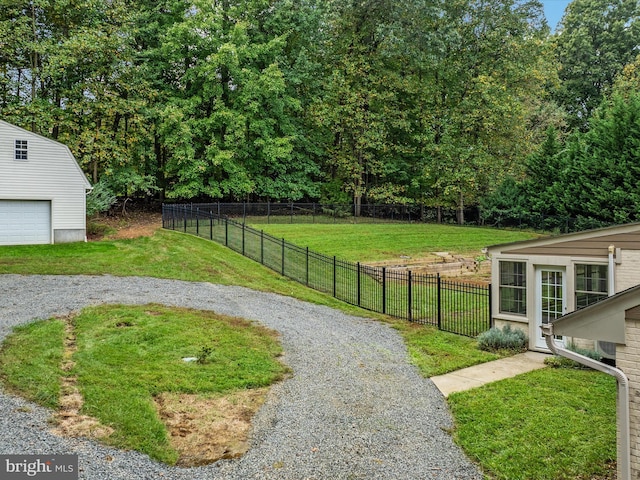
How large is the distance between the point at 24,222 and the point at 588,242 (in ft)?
72.4

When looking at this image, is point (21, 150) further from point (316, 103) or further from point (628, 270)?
point (628, 270)

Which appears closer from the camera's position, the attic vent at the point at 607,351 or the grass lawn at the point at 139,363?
the grass lawn at the point at 139,363

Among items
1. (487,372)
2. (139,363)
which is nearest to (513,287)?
(487,372)

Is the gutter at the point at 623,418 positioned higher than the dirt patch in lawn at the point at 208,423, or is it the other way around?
the gutter at the point at 623,418

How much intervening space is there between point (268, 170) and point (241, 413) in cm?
2792

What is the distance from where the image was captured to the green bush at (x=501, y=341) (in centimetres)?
1055

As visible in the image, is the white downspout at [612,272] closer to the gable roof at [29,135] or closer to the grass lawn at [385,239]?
the grass lawn at [385,239]

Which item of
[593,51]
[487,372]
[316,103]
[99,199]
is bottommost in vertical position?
[487,372]

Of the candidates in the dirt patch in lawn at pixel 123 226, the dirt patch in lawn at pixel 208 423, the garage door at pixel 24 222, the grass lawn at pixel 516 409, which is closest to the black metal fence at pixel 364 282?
the grass lawn at pixel 516 409

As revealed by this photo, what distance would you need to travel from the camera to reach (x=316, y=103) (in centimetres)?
3347

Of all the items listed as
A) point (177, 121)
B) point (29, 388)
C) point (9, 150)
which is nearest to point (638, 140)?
point (177, 121)

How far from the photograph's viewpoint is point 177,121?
92.7ft

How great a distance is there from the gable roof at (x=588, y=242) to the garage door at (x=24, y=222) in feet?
66.4

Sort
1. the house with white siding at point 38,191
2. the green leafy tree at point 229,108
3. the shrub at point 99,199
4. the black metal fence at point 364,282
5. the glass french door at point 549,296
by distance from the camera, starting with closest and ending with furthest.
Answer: the glass french door at point 549,296 → the black metal fence at point 364,282 → the house with white siding at point 38,191 → the shrub at point 99,199 → the green leafy tree at point 229,108
